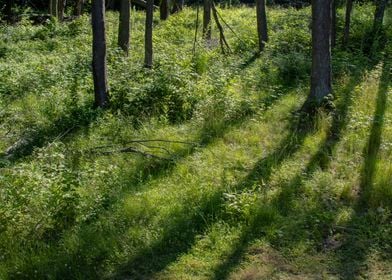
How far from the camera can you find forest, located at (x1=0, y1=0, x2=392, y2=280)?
5559 millimetres

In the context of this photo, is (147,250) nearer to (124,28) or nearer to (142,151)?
(142,151)

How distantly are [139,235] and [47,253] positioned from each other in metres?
1.04

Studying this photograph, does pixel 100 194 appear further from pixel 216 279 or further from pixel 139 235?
pixel 216 279

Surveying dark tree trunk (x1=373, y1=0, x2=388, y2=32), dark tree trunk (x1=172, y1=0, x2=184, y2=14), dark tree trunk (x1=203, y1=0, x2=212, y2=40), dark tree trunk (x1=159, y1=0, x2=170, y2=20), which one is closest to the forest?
dark tree trunk (x1=373, y1=0, x2=388, y2=32)

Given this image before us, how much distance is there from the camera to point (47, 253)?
5543 millimetres

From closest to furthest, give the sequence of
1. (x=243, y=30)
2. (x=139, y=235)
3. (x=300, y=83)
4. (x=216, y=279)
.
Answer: (x=216, y=279), (x=139, y=235), (x=300, y=83), (x=243, y=30)

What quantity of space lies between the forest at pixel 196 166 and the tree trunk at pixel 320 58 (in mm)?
30

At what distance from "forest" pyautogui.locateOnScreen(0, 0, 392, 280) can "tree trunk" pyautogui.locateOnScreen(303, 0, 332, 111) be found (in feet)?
0.10

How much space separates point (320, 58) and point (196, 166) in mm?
3831

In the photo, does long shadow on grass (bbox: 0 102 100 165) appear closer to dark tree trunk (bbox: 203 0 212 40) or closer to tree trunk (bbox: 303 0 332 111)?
tree trunk (bbox: 303 0 332 111)

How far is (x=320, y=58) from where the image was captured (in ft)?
31.6

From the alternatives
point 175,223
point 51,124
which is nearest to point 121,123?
point 51,124

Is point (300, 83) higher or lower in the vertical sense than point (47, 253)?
higher

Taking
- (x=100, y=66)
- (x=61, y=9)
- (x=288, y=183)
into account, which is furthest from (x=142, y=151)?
(x=61, y=9)
